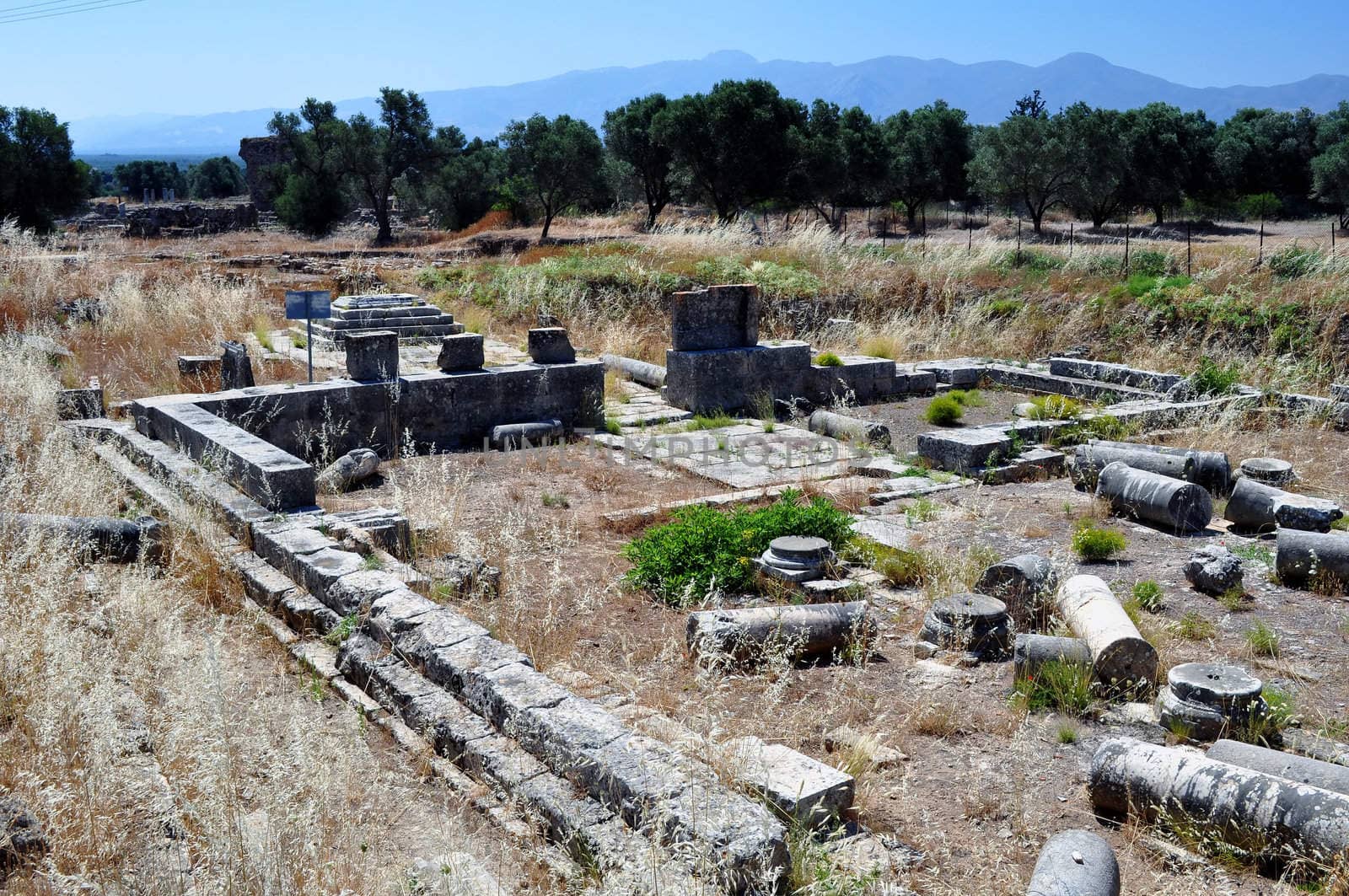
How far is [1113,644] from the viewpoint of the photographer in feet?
18.4

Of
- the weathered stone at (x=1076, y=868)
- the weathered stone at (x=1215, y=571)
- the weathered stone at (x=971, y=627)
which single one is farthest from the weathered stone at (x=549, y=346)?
the weathered stone at (x=1076, y=868)

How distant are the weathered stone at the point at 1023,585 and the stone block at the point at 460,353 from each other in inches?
279

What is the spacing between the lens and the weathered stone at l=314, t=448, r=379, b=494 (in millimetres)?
9500

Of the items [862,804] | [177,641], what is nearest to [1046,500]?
[862,804]

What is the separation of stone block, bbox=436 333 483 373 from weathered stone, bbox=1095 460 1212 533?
6938mm

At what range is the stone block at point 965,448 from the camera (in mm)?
10266

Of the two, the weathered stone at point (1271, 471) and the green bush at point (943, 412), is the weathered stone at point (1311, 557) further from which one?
the green bush at point (943, 412)

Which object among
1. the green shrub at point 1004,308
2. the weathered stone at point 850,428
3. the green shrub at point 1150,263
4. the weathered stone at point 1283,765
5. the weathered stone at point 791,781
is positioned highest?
the green shrub at point 1150,263

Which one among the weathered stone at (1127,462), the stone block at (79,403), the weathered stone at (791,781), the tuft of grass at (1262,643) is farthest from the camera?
the stone block at (79,403)

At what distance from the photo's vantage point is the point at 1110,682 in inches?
221

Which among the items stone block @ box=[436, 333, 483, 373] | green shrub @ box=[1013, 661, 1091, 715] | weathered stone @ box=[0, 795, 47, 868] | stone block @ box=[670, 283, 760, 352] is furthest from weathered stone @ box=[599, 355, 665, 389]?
weathered stone @ box=[0, 795, 47, 868]

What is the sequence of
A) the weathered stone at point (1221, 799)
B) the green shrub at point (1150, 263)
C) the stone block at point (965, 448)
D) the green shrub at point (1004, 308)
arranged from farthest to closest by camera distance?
the green shrub at point (1150, 263)
the green shrub at point (1004, 308)
the stone block at point (965, 448)
the weathered stone at point (1221, 799)

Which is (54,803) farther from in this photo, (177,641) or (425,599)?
(425,599)

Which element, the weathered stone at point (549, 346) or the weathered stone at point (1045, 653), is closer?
the weathered stone at point (1045, 653)
